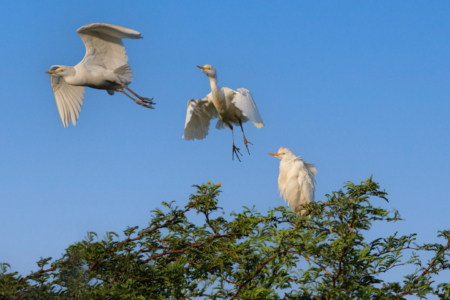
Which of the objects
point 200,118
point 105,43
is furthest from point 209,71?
point 105,43

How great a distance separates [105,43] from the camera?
8.45 m

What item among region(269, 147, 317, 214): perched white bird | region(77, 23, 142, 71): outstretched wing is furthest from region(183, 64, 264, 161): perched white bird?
region(77, 23, 142, 71): outstretched wing

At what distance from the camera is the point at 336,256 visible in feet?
11.2

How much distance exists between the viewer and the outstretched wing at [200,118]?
894 centimetres

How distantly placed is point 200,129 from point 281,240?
607 centimetres

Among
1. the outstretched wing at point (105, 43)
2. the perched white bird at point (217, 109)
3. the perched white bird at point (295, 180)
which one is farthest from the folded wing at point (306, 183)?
the outstretched wing at point (105, 43)

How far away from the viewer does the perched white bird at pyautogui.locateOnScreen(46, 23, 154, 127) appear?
8.40 m

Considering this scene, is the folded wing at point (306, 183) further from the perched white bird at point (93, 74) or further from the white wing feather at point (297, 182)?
the perched white bird at point (93, 74)

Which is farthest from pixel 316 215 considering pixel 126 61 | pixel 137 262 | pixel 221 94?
pixel 126 61

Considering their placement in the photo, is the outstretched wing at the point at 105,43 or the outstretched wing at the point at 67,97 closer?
the outstretched wing at the point at 105,43

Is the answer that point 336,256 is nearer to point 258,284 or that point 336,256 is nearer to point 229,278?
point 258,284

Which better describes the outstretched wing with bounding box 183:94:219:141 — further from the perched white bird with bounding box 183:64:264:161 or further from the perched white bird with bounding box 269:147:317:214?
the perched white bird with bounding box 269:147:317:214

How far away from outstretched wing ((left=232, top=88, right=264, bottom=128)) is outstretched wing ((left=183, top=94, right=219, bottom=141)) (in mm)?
889

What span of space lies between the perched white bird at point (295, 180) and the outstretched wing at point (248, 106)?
0.96 metres
